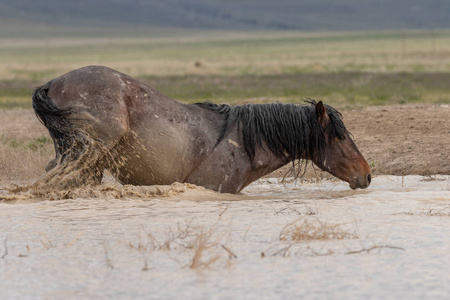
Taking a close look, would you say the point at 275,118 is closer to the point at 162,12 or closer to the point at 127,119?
the point at 127,119

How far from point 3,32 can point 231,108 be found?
450 feet

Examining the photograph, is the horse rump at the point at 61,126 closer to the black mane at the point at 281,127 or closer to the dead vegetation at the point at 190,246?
the black mane at the point at 281,127

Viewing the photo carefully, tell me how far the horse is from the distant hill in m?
154

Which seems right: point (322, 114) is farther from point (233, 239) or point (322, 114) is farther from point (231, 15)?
point (231, 15)

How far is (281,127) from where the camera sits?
23.9ft

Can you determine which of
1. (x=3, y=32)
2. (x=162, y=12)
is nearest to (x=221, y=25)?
(x=162, y=12)

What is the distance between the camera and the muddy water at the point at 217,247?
411 cm

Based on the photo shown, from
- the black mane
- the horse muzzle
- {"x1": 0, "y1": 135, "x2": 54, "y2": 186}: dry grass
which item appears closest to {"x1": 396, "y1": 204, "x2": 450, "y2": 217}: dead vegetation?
the horse muzzle

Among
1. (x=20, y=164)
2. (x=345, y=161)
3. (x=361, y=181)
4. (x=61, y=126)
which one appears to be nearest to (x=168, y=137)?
(x=61, y=126)

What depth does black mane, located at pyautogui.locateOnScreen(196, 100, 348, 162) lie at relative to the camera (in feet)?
23.7

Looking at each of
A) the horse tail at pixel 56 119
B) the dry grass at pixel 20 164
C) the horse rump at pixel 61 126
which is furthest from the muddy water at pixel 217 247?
the dry grass at pixel 20 164

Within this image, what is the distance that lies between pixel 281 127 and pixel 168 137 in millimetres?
1105

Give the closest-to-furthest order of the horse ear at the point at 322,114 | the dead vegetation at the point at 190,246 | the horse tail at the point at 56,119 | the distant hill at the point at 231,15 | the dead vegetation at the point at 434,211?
the dead vegetation at the point at 190,246 < the dead vegetation at the point at 434,211 < the horse tail at the point at 56,119 < the horse ear at the point at 322,114 < the distant hill at the point at 231,15

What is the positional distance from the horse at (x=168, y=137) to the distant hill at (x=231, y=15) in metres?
154
